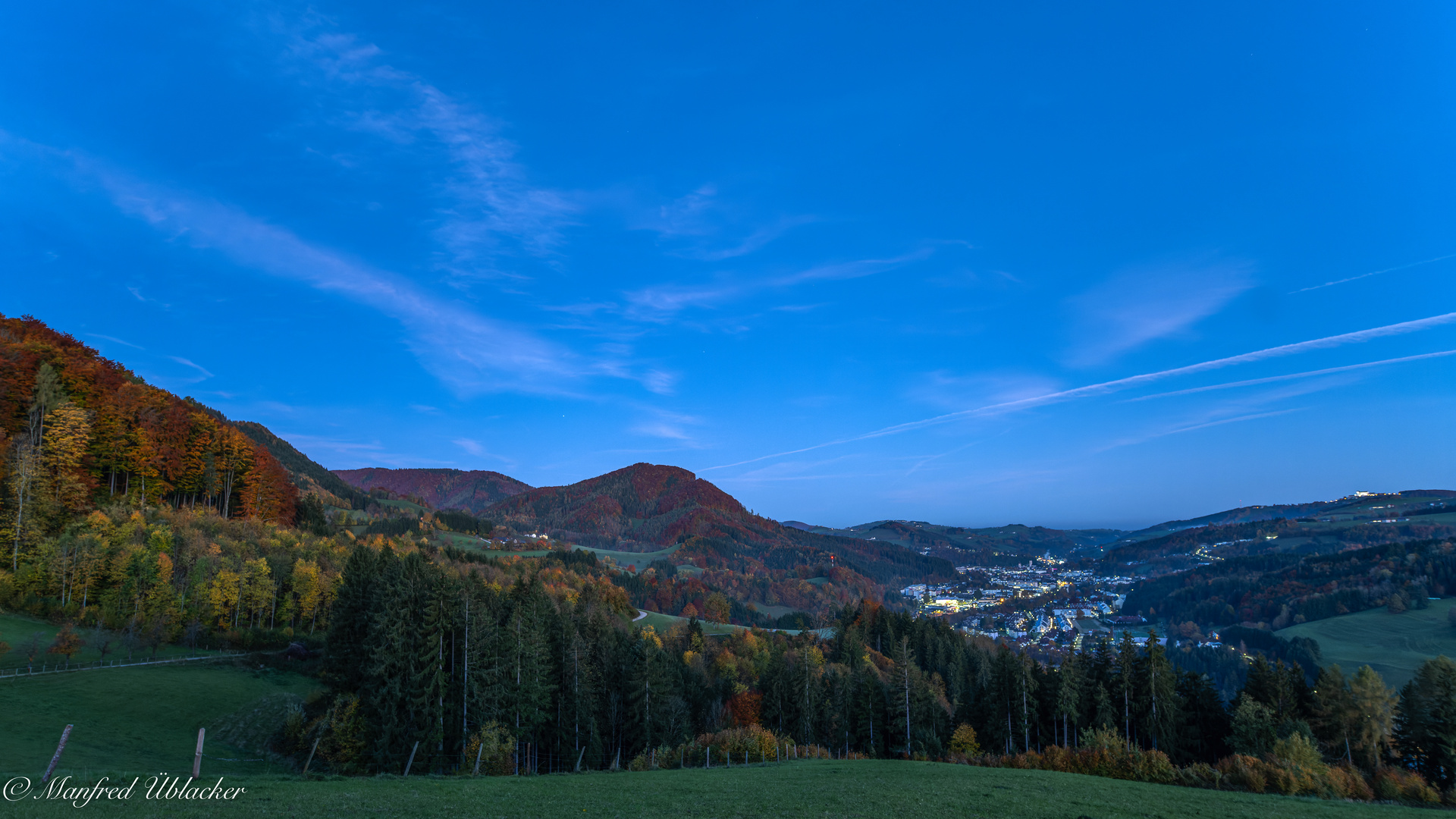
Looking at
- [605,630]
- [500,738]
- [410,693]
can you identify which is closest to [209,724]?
[410,693]

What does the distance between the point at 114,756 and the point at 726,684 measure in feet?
253

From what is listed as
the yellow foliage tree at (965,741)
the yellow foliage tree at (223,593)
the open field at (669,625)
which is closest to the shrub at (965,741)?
the yellow foliage tree at (965,741)

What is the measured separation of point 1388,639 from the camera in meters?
176

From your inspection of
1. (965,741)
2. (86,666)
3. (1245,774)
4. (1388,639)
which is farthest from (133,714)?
(1388,639)

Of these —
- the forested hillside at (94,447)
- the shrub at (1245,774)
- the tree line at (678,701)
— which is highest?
the forested hillside at (94,447)

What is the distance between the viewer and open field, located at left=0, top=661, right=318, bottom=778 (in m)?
34.3

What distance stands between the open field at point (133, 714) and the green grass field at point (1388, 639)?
212020 mm

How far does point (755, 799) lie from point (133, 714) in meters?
50.3

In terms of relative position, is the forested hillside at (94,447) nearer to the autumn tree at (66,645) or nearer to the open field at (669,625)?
the autumn tree at (66,645)

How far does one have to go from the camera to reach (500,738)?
56344 millimetres

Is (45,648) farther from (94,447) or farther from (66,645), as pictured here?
(94,447)

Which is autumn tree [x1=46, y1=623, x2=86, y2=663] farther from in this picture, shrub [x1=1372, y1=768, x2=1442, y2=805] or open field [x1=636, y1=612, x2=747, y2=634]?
open field [x1=636, y1=612, x2=747, y2=634]

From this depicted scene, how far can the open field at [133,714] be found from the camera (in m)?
34.3

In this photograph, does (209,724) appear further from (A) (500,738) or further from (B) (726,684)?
(B) (726,684)
